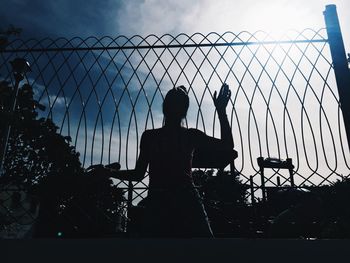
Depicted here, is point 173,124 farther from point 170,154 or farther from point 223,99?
point 223,99

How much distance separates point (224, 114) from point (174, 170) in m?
0.61

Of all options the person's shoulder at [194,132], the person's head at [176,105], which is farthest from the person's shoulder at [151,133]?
the person's shoulder at [194,132]

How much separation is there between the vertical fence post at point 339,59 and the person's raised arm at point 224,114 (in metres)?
1.07

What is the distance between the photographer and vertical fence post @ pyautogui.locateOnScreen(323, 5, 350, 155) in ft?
7.70

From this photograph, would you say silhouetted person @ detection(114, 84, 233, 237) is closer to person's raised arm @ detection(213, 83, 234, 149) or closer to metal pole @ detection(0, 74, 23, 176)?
person's raised arm @ detection(213, 83, 234, 149)

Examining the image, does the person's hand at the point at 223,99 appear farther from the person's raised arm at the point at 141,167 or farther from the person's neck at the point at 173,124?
the person's raised arm at the point at 141,167

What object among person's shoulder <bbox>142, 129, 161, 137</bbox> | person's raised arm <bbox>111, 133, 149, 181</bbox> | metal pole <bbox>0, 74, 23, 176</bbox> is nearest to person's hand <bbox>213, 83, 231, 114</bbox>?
person's shoulder <bbox>142, 129, 161, 137</bbox>

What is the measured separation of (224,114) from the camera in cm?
208

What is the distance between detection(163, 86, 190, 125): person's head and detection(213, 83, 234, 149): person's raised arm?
0.85 feet

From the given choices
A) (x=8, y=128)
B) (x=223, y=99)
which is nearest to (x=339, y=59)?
(x=223, y=99)

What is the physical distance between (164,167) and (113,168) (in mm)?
394

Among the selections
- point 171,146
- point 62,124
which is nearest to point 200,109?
point 171,146

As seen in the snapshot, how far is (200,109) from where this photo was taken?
253cm

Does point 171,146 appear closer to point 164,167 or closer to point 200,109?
point 164,167
